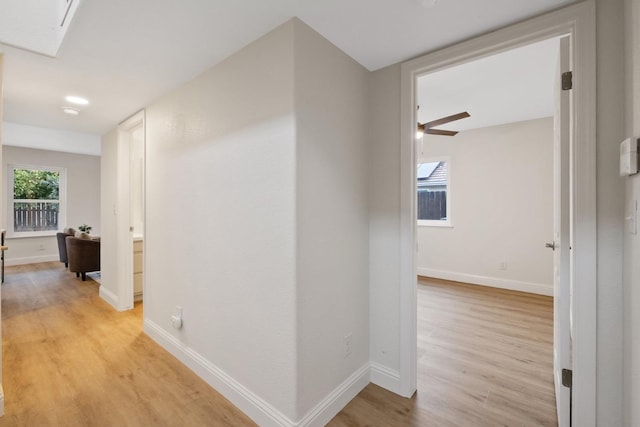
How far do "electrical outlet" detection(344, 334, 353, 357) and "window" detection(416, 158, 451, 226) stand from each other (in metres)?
3.49

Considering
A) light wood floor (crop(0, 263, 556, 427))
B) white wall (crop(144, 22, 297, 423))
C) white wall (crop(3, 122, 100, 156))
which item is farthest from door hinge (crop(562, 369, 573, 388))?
white wall (crop(3, 122, 100, 156))

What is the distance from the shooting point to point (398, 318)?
191 centimetres

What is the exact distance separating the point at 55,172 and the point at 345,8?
7.76 meters

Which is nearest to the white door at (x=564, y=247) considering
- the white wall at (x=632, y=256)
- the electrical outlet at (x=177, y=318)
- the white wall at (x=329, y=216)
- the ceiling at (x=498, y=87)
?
the white wall at (x=632, y=256)

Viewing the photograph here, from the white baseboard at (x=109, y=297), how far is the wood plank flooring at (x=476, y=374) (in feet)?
10.4

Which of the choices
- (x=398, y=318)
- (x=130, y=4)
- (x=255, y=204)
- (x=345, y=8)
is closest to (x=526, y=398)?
(x=398, y=318)

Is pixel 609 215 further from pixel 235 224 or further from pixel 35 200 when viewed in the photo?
pixel 35 200

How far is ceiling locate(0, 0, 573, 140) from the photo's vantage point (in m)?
1.39

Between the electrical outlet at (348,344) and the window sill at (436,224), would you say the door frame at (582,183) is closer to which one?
the electrical outlet at (348,344)

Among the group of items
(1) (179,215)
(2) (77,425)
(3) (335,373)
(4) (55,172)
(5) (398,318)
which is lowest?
(2) (77,425)

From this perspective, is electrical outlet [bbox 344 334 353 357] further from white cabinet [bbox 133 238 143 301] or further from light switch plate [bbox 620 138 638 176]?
white cabinet [bbox 133 238 143 301]

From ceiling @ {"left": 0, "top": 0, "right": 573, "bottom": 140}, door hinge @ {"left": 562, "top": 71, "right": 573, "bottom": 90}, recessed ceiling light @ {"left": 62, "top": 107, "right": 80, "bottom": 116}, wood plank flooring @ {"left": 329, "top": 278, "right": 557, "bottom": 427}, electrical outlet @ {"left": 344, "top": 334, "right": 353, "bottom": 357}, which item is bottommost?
wood plank flooring @ {"left": 329, "top": 278, "right": 557, "bottom": 427}

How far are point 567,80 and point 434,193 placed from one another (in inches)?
142

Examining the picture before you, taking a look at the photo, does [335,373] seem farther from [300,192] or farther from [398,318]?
[300,192]
